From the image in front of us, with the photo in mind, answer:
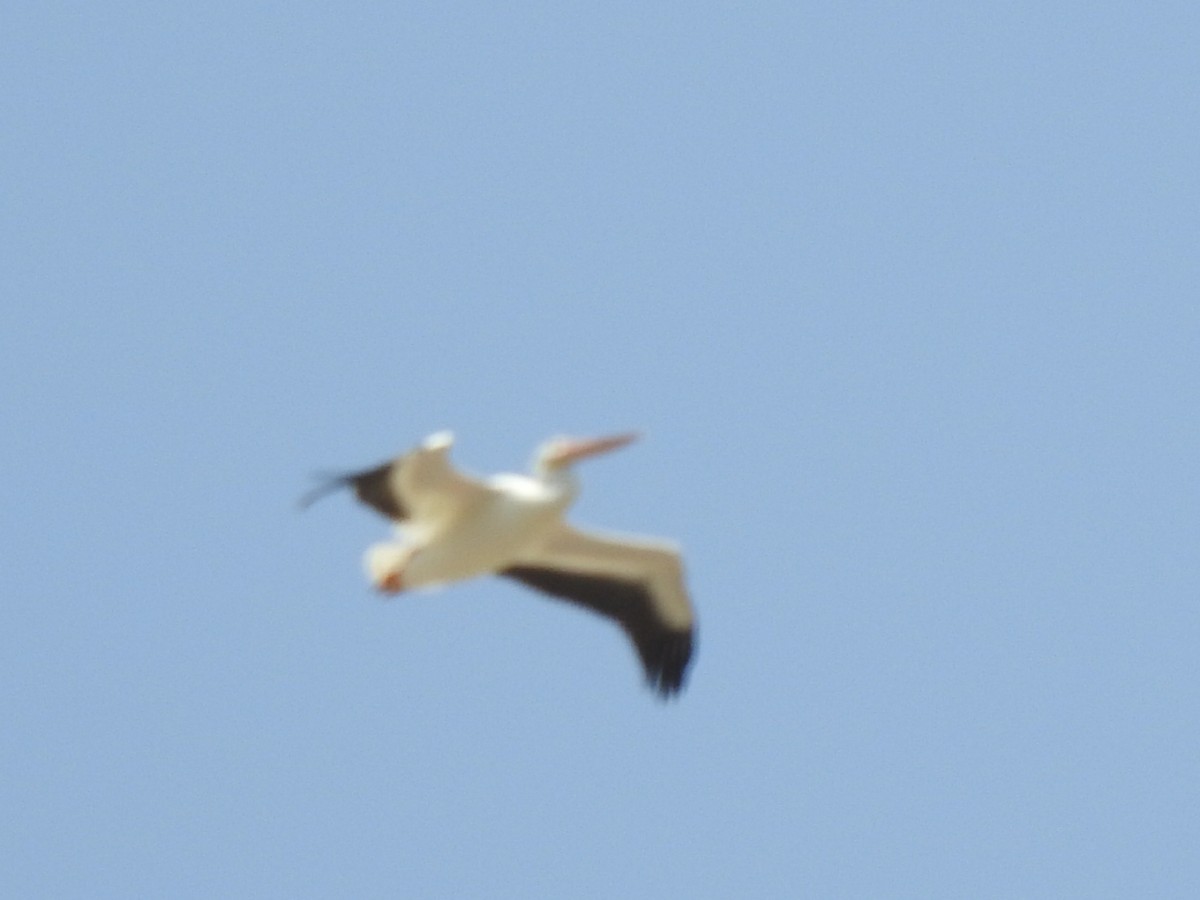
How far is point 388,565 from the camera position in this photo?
619 inches

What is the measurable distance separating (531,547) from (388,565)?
798mm

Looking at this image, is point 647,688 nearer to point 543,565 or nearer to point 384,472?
point 543,565

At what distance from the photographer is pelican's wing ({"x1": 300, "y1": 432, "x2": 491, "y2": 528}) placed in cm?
1520

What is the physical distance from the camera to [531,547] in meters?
16.1

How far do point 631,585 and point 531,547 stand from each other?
0.97 meters

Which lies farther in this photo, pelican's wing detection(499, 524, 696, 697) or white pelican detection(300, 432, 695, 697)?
pelican's wing detection(499, 524, 696, 697)

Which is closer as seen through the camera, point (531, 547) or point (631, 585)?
point (531, 547)

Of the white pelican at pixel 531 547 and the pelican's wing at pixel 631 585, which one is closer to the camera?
the white pelican at pixel 531 547

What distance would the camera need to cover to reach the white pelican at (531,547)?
50.6 ft

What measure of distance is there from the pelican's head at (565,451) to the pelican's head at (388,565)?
2.81 ft

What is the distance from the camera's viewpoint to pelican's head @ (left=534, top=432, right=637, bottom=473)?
1600 centimetres

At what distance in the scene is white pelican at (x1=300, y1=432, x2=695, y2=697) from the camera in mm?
15414

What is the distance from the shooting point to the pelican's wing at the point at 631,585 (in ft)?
54.5

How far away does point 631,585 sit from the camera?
16.9 m
